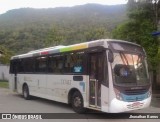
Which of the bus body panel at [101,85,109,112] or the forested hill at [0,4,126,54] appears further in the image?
the forested hill at [0,4,126,54]

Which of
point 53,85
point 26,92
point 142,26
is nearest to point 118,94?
point 53,85

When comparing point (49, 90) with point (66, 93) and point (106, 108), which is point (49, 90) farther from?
point (106, 108)

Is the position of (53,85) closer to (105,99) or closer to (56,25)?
(105,99)

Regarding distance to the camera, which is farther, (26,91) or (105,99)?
(26,91)

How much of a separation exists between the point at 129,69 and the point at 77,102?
8.68 feet

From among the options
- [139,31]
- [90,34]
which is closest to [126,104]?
[139,31]

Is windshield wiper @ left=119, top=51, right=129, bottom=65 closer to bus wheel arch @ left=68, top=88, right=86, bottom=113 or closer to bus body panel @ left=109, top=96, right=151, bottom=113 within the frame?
bus body panel @ left=109, top=96, right=151, bottom=113

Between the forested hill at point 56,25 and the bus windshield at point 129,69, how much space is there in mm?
16118

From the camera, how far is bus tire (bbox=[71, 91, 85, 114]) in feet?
43.6

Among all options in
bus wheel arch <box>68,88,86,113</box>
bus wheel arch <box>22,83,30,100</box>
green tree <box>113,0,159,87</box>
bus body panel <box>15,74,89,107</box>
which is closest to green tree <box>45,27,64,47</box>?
green tree <box>113,0,159,87</box>

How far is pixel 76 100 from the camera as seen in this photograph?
1366cm

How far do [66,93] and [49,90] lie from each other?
1.91m

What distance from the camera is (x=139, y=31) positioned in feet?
76.6

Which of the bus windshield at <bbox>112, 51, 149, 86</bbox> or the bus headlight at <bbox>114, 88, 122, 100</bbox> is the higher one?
the bus windshield at <bbox>112, 51, 149, 86</bbox>
